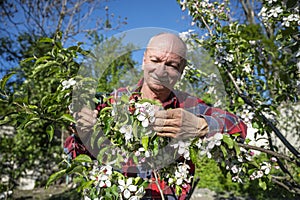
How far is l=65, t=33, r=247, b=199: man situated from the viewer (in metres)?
0.84

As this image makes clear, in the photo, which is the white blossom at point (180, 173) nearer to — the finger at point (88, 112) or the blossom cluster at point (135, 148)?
the blossom cluster at point (135, 148)

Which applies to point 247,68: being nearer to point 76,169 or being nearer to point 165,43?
point 165,43

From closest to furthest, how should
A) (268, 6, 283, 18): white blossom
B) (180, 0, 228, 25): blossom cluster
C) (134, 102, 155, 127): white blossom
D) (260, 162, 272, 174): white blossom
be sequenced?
1. (134, 102, 155, 127): white blossom
2. (260, 162, 272, 174): white blossom
3. (268, 6, 283, 18): white blossom
4. (180, 0, 228, 25): blossom cluster

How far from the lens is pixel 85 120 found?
37.6 inches

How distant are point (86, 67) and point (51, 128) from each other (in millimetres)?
293

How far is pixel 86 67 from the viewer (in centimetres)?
115

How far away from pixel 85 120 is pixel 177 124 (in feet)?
1.04

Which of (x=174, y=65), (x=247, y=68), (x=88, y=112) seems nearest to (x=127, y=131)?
Result: (x=88, y=112)

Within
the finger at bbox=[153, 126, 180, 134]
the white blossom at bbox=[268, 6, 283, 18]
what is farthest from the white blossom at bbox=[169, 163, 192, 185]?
the white blossom at bbox=[268, 6, 283, 18]

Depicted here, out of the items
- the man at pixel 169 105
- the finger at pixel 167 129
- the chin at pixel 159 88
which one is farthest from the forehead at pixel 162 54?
the finger at pixel 167 129

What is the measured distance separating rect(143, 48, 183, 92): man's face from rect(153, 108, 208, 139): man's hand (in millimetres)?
167

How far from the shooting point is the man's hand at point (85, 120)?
3.12 feet

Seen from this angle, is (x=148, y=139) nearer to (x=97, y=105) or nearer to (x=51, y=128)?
(x=97, y=105)

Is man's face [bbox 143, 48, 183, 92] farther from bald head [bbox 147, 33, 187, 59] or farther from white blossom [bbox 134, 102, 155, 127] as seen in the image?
white blossom [bbox 134, 102, 155, 127]
